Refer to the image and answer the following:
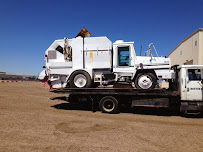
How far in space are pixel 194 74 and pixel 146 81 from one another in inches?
80.5

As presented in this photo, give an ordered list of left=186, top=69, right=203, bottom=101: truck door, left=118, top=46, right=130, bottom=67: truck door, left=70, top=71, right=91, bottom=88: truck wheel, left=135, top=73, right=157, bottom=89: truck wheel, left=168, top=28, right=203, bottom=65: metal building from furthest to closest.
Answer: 1. left=168, top=28, right=203, bottom=65: metal building
2. left=70, top=71, right=91, bottom=88: truck wheel
3. left=118, top=46, right=130, bottom=67: truck door
4. left=135, top=73, right=157, bottom=89: truck wheel
5. left=186, top=69, right=203, bottom=101: truck door

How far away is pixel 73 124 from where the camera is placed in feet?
18.7

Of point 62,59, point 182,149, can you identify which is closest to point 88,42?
point 62,59

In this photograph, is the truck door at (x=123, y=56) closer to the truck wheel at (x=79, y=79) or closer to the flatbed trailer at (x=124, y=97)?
the flatbed trailer at (x=124, y=97)

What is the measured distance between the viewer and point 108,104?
7.65 m

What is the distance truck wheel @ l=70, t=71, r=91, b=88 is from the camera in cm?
821

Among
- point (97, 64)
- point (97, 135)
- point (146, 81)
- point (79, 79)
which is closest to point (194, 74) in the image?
point (146, 81)

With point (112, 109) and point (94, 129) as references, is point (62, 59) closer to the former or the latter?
point (112, 109)

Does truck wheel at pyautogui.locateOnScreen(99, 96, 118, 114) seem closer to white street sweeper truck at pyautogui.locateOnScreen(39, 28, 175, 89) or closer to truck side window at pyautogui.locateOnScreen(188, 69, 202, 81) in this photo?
white street sweeper truck at pyautogui.locateOnScreen(39, 28, 175, 89)

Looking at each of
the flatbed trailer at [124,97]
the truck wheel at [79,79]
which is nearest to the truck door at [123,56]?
the flatbed trailer at [124,97]

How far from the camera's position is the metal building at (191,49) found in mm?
18531

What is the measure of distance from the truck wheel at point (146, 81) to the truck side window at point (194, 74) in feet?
4.84

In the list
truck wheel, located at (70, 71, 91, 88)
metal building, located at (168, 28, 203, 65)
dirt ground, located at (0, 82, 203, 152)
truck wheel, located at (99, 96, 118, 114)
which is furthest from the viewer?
metal building, located at (168, 28, 203, 65)

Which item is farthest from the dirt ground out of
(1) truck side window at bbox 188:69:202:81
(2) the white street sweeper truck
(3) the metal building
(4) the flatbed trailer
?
(3) the metal building
